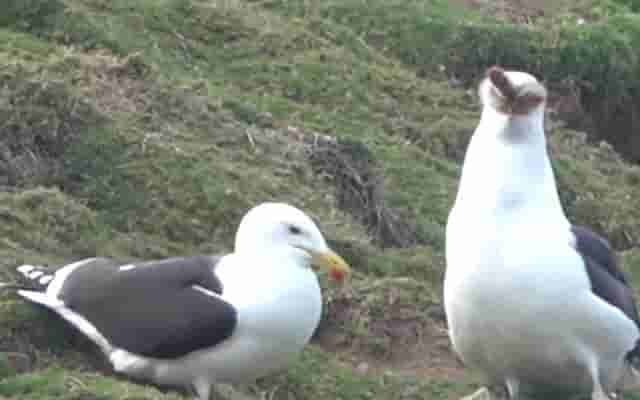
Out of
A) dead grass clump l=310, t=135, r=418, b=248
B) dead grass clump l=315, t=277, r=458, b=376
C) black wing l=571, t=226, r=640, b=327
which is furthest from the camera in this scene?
dead grass clump l=310, t=135, r=418, b=248

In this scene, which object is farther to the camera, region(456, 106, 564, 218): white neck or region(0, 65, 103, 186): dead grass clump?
region(0, 65, 103, 186): dead grass clump

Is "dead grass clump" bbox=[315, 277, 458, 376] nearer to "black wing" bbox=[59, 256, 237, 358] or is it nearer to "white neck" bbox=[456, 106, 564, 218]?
"black wing" bbox=[59, 256, 237, 358]

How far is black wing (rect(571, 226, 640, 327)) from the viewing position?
732cm

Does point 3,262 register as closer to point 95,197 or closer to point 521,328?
point 95,197

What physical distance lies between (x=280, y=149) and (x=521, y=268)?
4215 millimetres

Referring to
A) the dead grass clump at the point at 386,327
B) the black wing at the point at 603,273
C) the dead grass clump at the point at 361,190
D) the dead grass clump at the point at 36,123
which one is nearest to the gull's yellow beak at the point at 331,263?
the black wing at the point at 603,273

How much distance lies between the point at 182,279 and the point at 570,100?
8697mm

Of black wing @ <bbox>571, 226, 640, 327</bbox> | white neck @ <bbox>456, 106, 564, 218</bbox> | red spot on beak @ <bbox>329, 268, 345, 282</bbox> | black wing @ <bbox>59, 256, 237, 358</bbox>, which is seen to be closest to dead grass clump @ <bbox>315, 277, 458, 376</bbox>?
red spot on beak @ <bbox>329, 268, 345, 282</bbox>

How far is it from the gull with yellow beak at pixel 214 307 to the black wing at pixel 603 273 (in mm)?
1036

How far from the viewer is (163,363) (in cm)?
724

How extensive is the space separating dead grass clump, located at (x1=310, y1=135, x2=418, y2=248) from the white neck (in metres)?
3.57

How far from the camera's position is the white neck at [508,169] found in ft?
23.5

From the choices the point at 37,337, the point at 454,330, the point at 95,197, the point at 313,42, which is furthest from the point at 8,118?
the point at 313,42

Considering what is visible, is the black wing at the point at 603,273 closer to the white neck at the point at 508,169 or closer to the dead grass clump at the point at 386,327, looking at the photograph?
the white neck at the point at 508,169
